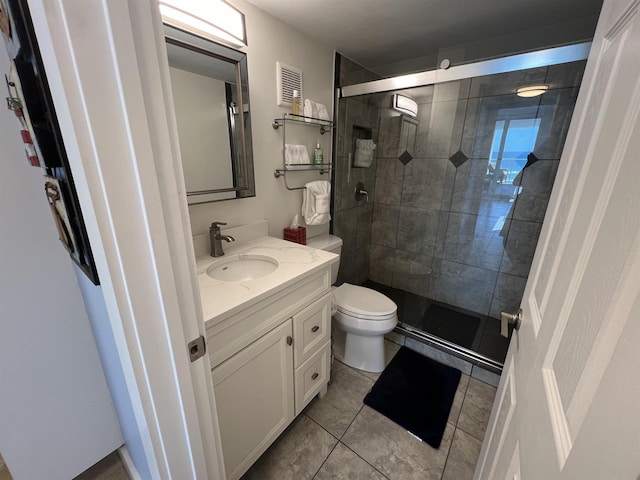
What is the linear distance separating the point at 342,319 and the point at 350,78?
174cm

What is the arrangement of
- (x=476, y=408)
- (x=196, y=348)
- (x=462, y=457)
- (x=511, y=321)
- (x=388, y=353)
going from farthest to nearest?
(x=388, y=353)
(x=476, y=408)
(x=462, y=457)
(x=511, y=321)
(x=196, y=348)

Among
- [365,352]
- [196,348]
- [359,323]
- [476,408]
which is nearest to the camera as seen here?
[196,348]

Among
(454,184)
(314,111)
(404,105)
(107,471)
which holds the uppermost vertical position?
(404,105)

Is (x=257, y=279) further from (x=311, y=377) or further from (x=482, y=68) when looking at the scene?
(x=482, y=68)

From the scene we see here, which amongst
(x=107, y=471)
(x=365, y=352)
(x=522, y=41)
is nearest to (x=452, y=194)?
(x=522, y=41)

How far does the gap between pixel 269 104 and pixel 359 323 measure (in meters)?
1.39

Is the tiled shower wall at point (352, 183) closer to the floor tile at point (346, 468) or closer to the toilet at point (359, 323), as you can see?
the toilet at point (359, 323)

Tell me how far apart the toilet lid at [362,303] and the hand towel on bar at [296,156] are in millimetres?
879

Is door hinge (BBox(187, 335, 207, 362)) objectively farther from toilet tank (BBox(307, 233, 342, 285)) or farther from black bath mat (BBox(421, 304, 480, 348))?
black bath mat (BBox(421, 304, 480, 348))

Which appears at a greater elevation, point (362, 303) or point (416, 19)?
point (416, 19)

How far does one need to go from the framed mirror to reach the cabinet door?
0.75 m

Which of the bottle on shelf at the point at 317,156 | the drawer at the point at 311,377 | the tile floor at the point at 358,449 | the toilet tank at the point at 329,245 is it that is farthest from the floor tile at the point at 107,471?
the bottle on shelf at the point at 317,156

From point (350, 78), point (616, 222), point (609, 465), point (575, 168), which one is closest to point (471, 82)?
point (350, 78)

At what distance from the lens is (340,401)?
1551 mm
